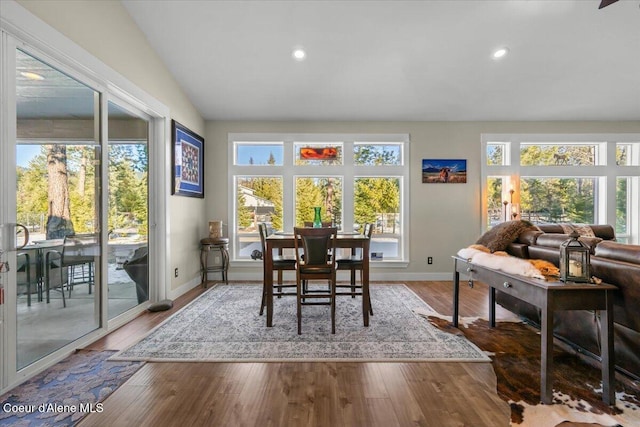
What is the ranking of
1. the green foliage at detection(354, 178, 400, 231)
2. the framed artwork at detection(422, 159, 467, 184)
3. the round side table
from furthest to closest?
the green foliage at detection(354, 178, 400, 231) → the framed artwork at detection(422, 159, 467, 184) → the round side table

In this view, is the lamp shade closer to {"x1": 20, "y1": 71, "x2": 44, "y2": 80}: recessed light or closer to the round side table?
the round side table

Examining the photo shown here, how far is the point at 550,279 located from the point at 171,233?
3.83m

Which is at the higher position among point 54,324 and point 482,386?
point 54,324

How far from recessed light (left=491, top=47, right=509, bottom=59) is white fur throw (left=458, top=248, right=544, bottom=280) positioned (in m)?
2.42

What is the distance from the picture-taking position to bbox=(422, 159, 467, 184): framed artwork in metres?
4.78

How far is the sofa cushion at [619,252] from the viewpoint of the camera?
1.77m

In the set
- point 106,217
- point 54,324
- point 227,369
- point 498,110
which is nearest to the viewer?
point 227,369

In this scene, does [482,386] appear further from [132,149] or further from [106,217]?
[132,149]

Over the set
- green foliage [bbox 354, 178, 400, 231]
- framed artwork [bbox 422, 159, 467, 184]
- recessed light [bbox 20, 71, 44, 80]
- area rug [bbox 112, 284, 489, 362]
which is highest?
recessed light [bbox 20, 71, 44, 80]

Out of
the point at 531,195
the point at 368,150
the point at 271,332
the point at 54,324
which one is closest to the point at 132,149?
the point at 54,324

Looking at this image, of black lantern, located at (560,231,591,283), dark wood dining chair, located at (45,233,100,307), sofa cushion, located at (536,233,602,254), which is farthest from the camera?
sofa cushion, located at (536,233,602,254)

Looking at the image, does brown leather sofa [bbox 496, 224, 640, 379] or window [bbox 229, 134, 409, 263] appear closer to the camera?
brown leather sofa [bbox 496, 224, 640, 379]

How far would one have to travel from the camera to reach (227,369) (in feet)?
6.80

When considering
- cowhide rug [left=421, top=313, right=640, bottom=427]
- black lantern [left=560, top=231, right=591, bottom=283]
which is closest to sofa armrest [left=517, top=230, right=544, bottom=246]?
cowhide rug [left=421, top=313, right=640, bottom=427]
